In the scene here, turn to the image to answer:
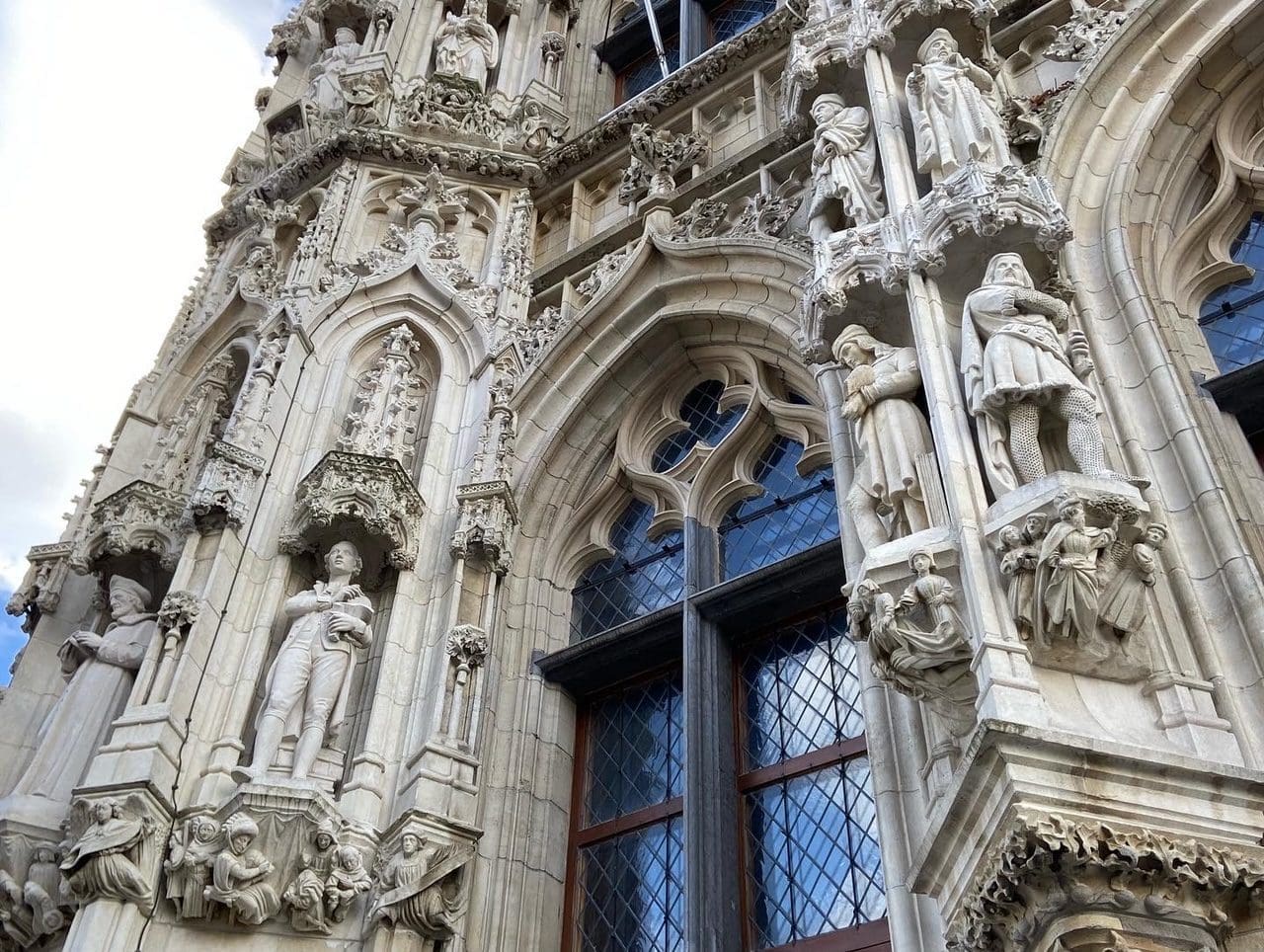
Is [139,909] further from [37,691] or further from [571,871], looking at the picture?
[37,691]

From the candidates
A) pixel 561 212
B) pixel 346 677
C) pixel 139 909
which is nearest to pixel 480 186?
pixel 561 212

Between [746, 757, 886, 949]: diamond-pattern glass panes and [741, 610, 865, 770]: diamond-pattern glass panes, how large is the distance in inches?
9.0

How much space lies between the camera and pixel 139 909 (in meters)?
6.87

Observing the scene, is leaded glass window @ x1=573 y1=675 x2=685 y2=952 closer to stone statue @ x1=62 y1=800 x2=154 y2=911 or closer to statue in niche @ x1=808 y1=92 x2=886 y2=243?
stone statue @ x1=62 y1=800 x2=154 y2=911

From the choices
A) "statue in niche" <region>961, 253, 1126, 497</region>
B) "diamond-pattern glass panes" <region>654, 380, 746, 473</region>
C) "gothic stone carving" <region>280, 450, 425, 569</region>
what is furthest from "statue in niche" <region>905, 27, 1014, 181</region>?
"gothic stone carving" <region>280, 450, 425, 569</region>

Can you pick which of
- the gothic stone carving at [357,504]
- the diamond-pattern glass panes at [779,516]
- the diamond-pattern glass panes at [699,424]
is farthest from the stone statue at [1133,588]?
the gothic stone carving at [357,504]

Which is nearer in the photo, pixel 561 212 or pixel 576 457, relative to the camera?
pixel 576 457

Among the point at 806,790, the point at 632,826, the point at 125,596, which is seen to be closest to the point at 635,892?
the point at 632,826

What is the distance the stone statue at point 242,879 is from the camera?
6.87 meters

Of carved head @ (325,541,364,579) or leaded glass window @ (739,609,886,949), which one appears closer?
leaded glass window @ (739,609,886,949)

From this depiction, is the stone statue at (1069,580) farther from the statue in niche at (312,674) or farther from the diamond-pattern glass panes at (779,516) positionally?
the statue in niche at (312,674)

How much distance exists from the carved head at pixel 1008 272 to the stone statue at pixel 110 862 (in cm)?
522

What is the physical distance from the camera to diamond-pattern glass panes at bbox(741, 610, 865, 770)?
298 inches

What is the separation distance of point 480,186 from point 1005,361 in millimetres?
7469
